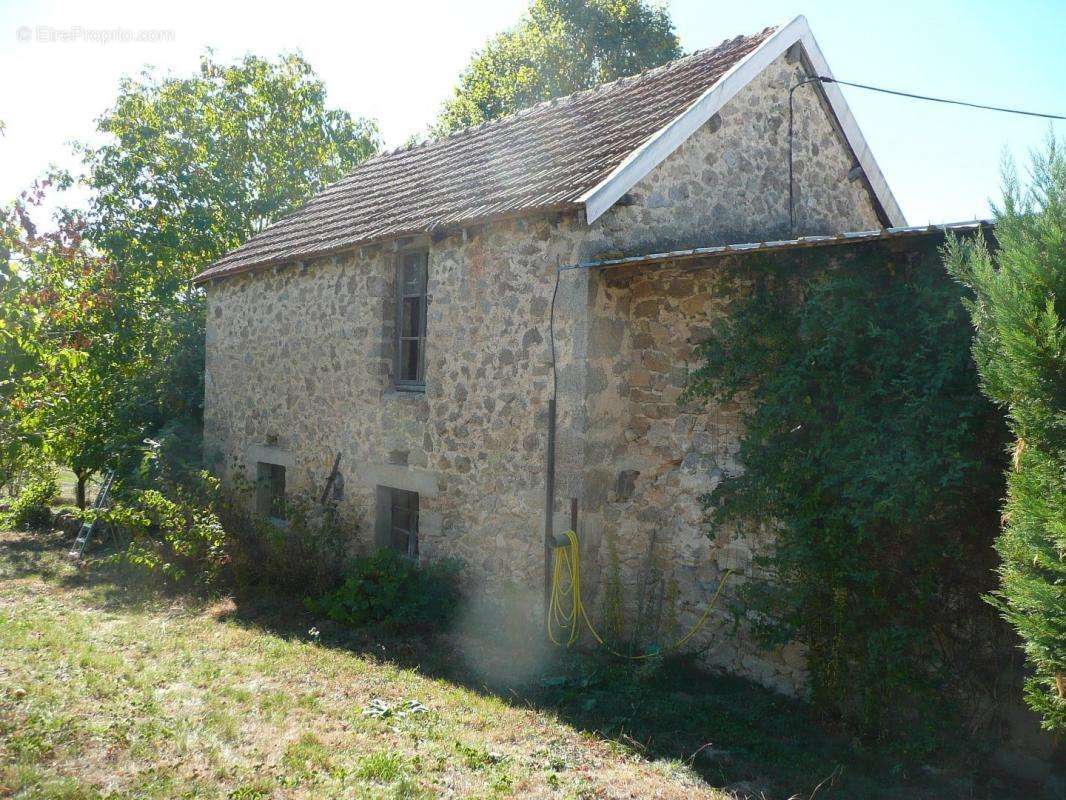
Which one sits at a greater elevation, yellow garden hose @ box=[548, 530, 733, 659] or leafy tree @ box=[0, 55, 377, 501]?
leafy tree @ box=[0, 55, 377, 501]

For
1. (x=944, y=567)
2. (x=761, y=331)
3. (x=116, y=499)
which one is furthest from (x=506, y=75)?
(x=944, y=567)

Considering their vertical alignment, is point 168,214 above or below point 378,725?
above

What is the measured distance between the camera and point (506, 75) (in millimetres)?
25750

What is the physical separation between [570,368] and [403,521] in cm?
343

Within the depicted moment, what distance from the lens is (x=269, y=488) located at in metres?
11.8

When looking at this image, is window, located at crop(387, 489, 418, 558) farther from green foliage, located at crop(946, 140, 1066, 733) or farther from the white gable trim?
green foliage, located at crop(946, 140, 1066, 733)

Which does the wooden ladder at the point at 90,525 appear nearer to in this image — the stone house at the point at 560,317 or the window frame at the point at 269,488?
the window frame at the point at 269,488

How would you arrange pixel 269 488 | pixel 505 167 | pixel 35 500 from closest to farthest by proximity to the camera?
1. pixel 505 167
2. pixel 269 488
3. pixel 35 500

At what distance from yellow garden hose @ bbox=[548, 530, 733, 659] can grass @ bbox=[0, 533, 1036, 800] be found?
0.26 metres

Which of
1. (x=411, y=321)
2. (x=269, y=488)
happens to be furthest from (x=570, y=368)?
(x=269, y=488)

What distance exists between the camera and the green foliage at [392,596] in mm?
7918

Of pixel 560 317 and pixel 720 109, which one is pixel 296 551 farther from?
pixel 720 109

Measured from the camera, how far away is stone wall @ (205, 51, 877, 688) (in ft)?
23.4

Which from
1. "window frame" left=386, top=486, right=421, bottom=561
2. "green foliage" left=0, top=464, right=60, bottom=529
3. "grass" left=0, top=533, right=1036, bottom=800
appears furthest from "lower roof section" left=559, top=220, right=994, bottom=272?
"green foliage" left=0, top=464, right=60, bottom=529
